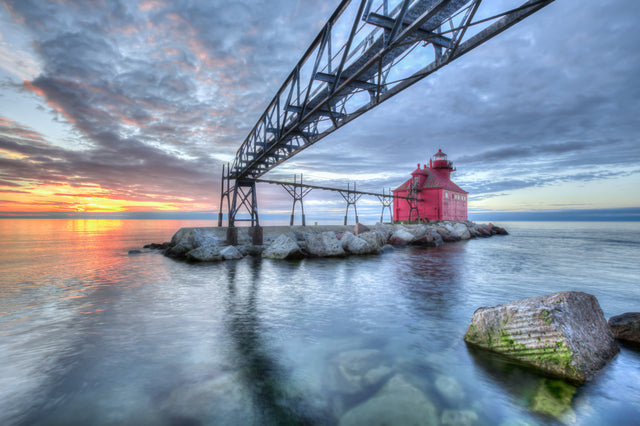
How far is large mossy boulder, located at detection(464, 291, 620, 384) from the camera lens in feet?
11.6

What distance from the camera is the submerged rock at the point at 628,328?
4.60m

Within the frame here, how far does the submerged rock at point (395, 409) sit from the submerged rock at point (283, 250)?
11.3m

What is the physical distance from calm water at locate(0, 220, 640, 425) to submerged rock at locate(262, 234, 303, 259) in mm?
4883

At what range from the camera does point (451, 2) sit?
4.37 metres

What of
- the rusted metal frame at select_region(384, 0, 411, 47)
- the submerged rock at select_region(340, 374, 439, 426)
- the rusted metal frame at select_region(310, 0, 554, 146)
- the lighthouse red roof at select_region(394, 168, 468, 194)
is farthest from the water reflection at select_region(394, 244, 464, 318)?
the lighthouse red roof at select_region(394, 168, 468, 194)

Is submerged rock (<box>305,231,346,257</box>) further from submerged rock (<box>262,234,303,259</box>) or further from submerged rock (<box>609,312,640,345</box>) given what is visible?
submerged rock (<box>609,312,640,345</box>)

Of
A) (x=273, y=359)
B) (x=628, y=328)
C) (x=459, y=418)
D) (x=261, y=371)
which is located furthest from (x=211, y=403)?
(x=628, y=328)

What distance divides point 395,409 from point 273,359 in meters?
2.12

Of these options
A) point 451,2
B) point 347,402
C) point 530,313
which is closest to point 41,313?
point 347,402

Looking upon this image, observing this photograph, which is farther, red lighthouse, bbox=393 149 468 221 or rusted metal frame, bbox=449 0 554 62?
red lighthouse, bbox=393 149 468 221

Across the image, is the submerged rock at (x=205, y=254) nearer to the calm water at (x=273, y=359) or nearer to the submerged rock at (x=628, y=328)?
the calm water at (x=273, y=359)

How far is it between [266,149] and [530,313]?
37.0 feet

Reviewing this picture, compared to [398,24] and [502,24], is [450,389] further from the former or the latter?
Result: [398,24]

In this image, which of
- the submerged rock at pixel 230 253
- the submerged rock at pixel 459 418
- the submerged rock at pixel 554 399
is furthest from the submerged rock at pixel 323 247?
the submerged rock at pixel 459 418
